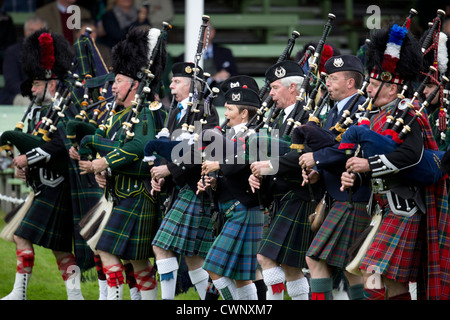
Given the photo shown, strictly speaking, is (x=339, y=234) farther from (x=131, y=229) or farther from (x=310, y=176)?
(x=131, y=229)

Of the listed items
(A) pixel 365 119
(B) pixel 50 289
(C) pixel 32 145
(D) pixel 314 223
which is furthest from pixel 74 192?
(A) pixel 365 119

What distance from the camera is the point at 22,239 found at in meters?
6.93

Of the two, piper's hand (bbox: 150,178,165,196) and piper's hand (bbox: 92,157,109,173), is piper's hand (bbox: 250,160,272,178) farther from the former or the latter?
piper's hand (bbox: 92,157,109,173)

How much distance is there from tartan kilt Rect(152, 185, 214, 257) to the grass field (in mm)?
968

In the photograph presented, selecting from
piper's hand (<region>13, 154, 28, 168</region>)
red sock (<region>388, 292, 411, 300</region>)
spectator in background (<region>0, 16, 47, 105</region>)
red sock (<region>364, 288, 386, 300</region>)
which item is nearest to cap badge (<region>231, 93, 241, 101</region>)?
red sock (<region>364, 288, 386, 300</region>)

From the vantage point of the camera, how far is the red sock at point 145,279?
629cm

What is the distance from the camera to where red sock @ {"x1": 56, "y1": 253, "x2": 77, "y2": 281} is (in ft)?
23.0

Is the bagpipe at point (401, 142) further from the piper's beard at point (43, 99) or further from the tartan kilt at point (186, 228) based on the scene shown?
the piper's beard at point (43, 99)

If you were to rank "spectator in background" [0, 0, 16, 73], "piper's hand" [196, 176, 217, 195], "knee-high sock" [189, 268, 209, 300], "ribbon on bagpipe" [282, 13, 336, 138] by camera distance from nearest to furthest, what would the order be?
"ribbon on bagpipe" [282, 13, 336, 138], "piper's hand" [196, 176, 217, 195], "knee-high sock" [189, 268, 209, 300], "spectator in background" [0, 0, 16, 73]

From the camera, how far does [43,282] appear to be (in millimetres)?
7691
